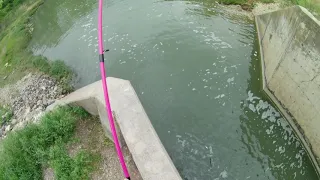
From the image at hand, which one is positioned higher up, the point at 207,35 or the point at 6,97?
the point at 207,35

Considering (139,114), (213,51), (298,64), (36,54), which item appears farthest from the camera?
(36,54)

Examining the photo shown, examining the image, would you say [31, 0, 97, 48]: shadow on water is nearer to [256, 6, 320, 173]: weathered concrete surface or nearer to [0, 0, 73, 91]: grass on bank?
[0, 0, 73, 91]: grass on bank

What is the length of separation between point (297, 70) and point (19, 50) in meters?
12.2

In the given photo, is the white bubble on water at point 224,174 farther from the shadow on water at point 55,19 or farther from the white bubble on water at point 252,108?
the shadow on water at point 55,19

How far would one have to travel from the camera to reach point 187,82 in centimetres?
1022

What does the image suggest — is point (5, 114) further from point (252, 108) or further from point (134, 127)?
point (252, 108)

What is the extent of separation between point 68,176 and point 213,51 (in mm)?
6808

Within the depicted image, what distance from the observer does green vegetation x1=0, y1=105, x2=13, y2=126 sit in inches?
442

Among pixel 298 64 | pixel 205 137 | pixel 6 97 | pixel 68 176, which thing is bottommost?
pixel 6 97

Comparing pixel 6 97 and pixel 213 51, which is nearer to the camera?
pixel 213 51

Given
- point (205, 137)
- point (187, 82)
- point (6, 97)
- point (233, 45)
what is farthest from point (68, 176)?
point (233, 45)

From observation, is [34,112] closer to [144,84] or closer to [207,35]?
[144,84]

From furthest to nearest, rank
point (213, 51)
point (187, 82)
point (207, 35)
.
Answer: point (207, 35) < point (213, 51) < point (187, 82)

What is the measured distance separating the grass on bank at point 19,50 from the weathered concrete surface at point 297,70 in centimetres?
743
